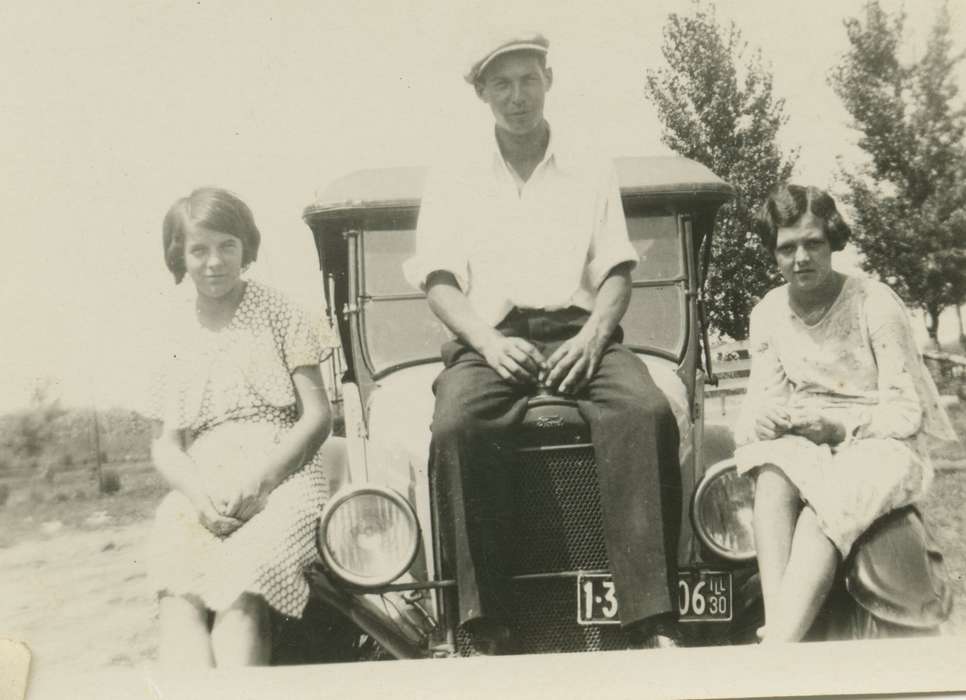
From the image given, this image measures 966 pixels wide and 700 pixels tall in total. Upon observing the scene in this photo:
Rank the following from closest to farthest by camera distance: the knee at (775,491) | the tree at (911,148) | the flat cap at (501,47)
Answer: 1. the knee at (775,491)
2. the flat cap at (501,47)
3. the tree at (911,148)

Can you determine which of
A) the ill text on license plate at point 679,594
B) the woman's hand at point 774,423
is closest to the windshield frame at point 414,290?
the woman's hand at point 774,423

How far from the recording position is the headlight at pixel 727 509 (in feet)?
8.79

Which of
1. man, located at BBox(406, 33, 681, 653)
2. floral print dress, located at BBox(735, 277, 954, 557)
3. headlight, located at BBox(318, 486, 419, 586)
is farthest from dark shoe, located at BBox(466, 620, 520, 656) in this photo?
floral print dress, located at BBox(735, 277, 954, 557)

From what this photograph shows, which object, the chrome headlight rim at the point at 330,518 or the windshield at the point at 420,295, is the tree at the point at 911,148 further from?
the chrome headlight rim at the point at 330,518

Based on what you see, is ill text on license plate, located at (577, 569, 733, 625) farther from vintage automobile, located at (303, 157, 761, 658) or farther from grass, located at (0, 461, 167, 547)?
grass, located at (0, 461, 167, 547)

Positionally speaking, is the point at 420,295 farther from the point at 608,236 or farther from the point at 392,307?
the point at 608,236

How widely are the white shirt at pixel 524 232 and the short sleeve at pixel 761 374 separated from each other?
1.49ft

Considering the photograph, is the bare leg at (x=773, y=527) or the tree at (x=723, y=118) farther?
the tree at (x=723, y=118)

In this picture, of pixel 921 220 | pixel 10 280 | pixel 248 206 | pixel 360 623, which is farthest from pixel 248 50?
pixel 921 220

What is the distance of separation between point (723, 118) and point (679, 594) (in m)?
1.53

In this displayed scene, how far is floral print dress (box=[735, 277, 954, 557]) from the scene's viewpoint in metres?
2.69

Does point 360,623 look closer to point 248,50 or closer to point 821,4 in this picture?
point 248,50

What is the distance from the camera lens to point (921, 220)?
3.22m

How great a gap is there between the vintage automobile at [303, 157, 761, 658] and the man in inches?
2.9
